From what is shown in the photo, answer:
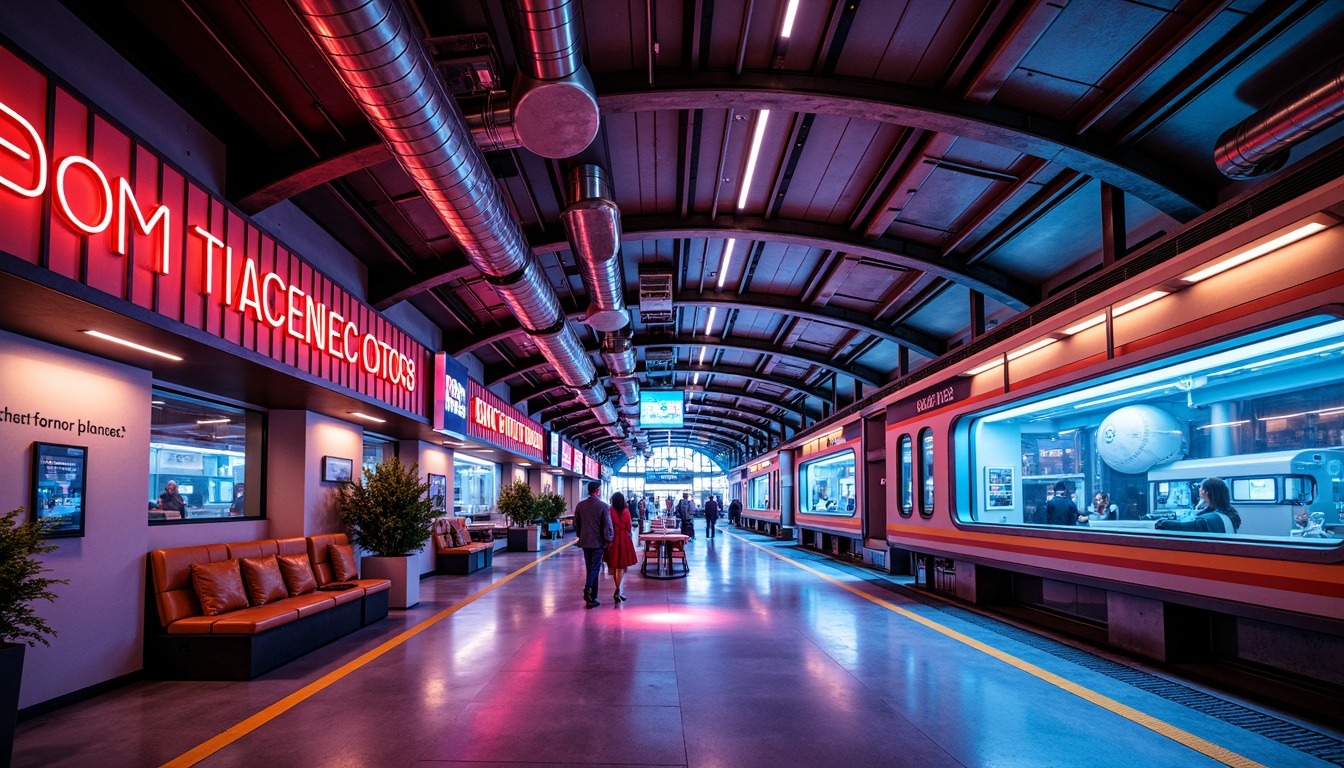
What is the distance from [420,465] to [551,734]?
8960 millimetres

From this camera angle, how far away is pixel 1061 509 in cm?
754

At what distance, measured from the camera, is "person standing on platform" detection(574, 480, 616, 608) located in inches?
351

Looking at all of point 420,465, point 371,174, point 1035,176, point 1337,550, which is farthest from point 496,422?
point 1337,550

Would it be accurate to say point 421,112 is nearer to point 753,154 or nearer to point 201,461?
point 753,154

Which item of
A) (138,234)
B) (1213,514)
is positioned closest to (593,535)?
(138,234)

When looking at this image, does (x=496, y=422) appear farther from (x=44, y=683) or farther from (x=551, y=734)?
(x=551, y=734)

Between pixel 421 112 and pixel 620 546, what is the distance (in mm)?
6785

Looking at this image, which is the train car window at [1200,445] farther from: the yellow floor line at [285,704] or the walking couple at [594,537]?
the yellow floor line at [285,704]

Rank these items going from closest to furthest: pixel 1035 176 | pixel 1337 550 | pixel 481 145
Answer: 1. pixel 1337 550
2. pixel 481 145
3. pixel 1035 176

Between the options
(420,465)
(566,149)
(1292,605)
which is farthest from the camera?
(420,465)

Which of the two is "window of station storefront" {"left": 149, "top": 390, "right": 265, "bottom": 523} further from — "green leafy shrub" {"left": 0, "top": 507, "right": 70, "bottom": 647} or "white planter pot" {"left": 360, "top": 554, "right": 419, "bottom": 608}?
"green leafy shrub" {"left": 0, "top": 507, "right": 70, "bottom": 647}

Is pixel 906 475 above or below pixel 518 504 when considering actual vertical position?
above

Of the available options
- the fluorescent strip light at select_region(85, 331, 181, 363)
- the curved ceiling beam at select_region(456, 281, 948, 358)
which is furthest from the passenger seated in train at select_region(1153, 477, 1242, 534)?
the fluorescent strip light at select_region(85, 331, 181, 363)

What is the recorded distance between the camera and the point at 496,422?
49.5ft
